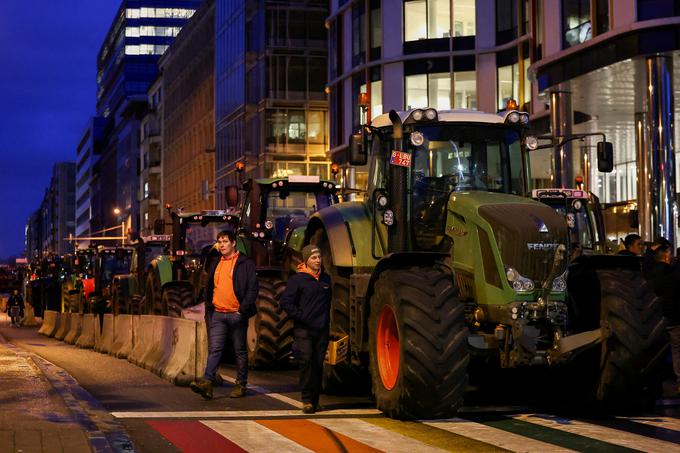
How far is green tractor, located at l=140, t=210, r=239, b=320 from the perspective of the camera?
23391mm

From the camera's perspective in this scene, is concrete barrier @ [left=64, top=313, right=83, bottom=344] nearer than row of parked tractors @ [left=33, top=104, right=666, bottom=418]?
No

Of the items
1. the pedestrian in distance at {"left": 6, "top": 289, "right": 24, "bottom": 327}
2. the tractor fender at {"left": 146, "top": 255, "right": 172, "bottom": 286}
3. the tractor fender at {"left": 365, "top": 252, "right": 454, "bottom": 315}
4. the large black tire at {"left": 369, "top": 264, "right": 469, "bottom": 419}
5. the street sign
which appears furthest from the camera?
the pedestrian in distance at {"left": 6, "top": 289, "right": 24, "bottom": 327}

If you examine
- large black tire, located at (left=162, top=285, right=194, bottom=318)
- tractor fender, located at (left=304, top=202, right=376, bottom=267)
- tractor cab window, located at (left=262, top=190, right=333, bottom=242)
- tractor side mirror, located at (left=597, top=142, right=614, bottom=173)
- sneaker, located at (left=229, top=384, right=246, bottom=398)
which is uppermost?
tractor side mirror, located at (left=597, top=142, right=614, bottom=173)

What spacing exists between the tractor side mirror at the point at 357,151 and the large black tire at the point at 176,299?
9.72 metres

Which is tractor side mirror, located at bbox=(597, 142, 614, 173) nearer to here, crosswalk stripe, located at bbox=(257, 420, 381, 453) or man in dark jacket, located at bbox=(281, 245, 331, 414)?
man in dark jacket, located at bbox=(281, 245, 331, 414)

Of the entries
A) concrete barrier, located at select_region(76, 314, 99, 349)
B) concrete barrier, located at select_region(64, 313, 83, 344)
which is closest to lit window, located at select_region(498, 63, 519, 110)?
concrete barrier, located at select_region(64, 313, 83, 344)

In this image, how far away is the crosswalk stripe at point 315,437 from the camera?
411 inches

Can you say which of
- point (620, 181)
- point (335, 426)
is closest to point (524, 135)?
A: point (335, 426)

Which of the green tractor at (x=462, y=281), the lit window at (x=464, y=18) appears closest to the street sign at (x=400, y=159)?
the green tractor at (x=462, y=281)

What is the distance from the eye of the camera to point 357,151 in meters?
13.9

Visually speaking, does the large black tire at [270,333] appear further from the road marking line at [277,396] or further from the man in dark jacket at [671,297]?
the man in dark jacket at [671,297]

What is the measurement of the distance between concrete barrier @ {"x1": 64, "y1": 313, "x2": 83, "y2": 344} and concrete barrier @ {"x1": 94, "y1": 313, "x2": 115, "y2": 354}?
343 centimetres

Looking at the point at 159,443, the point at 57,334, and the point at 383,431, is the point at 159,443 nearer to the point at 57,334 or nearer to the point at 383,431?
the point at 383,431

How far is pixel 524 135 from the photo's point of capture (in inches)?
561
